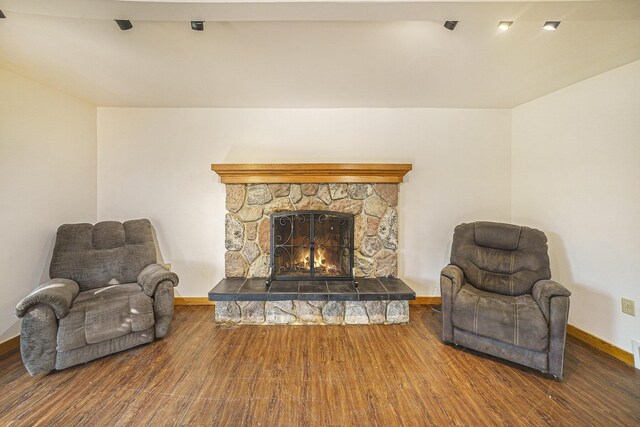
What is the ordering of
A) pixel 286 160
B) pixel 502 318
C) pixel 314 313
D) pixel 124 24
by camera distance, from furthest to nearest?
pixel 286 160 < pixel 314 313 < pixel 502 318 < pixel 124 24

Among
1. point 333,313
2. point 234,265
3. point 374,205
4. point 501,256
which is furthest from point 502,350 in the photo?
point 234,265

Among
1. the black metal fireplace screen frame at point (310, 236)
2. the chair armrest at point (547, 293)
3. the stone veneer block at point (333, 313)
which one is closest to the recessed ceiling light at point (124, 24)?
the black metal fireplace screen frame at point (310, 236)

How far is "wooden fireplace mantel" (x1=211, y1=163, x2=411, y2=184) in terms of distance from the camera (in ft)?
9.25

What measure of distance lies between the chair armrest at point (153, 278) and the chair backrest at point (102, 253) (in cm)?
23

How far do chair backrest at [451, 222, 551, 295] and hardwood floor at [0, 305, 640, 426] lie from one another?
2.13ft

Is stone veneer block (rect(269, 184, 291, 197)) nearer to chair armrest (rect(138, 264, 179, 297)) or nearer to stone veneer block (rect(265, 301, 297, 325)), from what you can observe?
stone veneer block (rect(265, 301, 297, 325))

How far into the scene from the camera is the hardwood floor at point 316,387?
152 centimetres

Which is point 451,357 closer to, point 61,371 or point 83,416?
point 83,416

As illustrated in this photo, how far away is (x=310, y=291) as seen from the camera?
2.57 meters

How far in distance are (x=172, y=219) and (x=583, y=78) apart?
443 centimetres

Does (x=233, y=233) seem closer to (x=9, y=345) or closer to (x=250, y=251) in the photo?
(x=250, y=251)

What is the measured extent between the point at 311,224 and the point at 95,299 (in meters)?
2.03

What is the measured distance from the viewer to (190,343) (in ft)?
7.48

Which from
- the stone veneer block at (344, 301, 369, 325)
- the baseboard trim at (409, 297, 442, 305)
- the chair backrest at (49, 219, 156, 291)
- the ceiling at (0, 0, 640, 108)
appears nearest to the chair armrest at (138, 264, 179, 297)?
the chair backrest at (49, 219, 156, 291)
